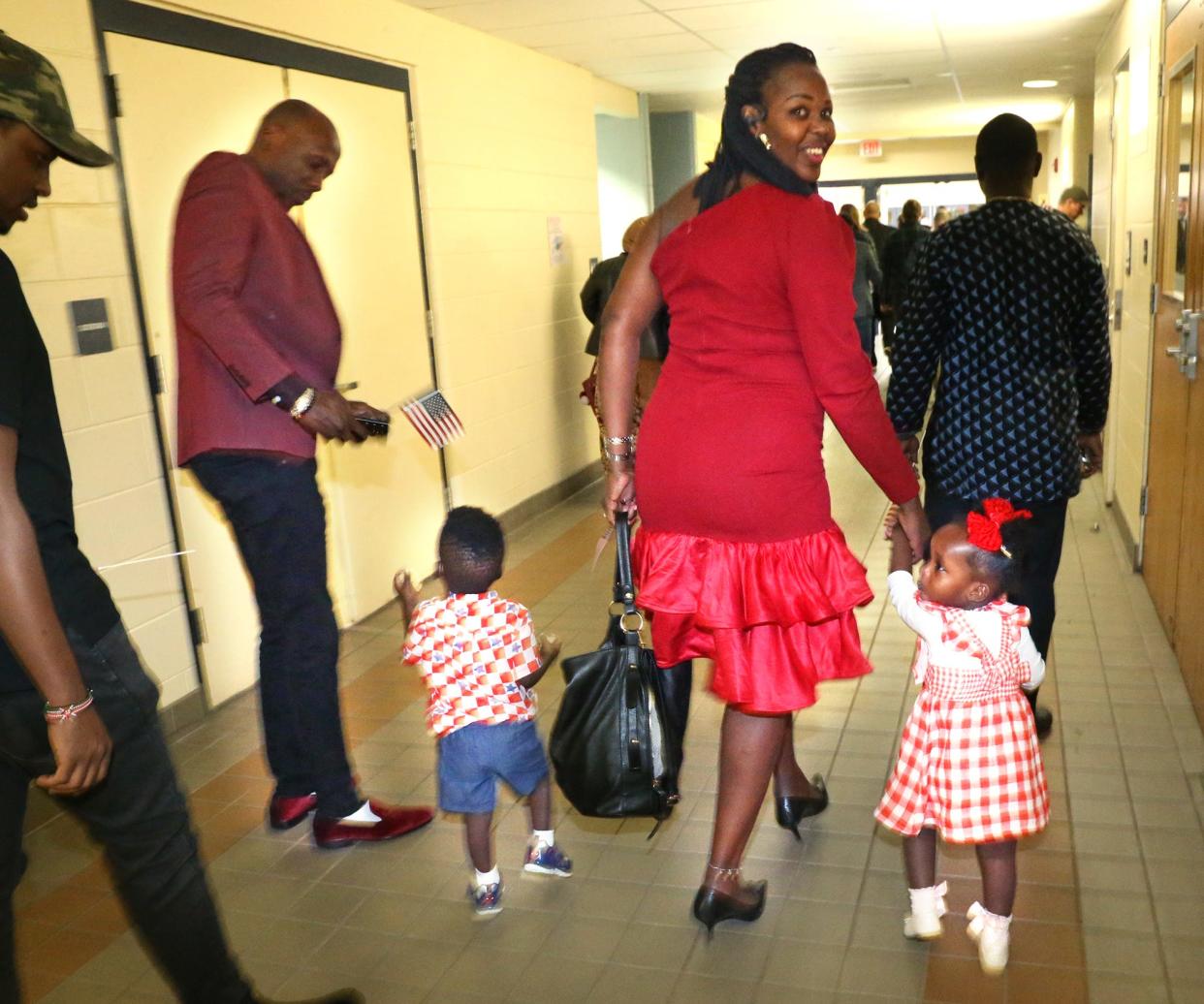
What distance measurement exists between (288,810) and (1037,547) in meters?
2.07

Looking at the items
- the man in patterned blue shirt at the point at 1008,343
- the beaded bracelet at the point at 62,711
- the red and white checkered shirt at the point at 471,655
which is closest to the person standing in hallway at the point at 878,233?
the man in patterned blue shirt at the point at 1008,343

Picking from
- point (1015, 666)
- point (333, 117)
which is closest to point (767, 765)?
point (1015, 666)

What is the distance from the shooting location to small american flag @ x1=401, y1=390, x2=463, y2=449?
10.0 ft

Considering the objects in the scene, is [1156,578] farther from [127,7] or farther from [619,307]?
[127,7]

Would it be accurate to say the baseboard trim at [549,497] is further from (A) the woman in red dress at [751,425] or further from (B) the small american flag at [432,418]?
(A) the woman in red dress at [751,425]

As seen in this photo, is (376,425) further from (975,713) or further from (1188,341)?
(1188,341)

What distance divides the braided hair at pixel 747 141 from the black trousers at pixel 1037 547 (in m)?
1.06

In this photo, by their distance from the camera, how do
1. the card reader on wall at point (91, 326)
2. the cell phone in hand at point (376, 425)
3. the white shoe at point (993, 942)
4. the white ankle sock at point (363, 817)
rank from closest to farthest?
the white shoe at point (993, 942) < the cell phone in hand at point (376, 425) < the white ankle sock at point (363, 817) < the card reader on wall at point (91, 326)

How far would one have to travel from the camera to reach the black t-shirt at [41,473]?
1481mm

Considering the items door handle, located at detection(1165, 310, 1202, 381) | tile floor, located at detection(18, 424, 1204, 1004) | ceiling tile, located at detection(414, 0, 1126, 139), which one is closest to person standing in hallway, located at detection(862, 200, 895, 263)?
ceiling tile, located at detection(414, 0, 1126, 139)

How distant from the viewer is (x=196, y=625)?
12.5 feet

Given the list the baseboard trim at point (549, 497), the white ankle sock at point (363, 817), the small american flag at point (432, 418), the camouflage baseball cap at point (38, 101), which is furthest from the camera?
the baseboard trim at point (549, 497)

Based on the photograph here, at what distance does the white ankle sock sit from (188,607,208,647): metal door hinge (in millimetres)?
1162

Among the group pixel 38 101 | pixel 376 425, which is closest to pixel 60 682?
pixel 38 101
